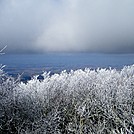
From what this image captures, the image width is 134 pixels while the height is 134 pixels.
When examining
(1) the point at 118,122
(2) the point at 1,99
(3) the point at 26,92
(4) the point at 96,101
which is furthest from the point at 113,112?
(2) the point at 1,99

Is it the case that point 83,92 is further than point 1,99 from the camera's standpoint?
Yes

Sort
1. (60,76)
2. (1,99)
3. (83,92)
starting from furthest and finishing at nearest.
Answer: (60,76), (83,92), (1,99)

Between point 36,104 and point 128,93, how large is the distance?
27.1 feet

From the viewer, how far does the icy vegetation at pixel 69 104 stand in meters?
22.0

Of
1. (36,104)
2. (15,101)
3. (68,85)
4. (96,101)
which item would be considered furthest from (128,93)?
(15,101)

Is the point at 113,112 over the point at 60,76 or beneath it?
beneath

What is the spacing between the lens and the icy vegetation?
22000mm

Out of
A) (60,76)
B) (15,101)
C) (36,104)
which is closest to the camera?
(15,101)

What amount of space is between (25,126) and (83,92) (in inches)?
328

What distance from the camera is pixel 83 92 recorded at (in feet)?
95.9

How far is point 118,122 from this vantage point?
24438 mm

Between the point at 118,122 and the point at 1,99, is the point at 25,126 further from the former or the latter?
the point at 118,122

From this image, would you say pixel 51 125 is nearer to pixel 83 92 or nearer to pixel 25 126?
pixel 25 126

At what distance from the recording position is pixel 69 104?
2805 cm
